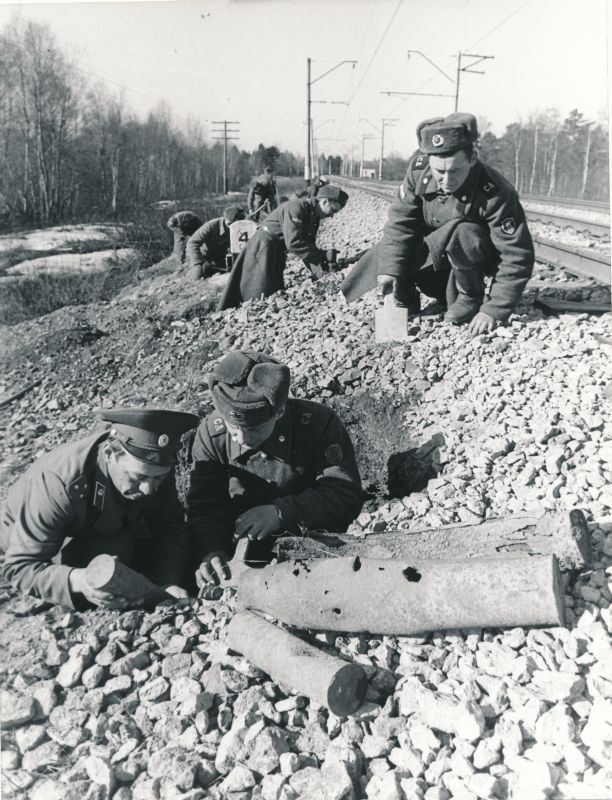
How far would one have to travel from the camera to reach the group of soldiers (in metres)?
2.47

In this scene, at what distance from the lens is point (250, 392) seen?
2.84m

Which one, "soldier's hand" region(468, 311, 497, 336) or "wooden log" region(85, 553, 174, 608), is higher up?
"soldier's hand" region(468, 311, 497, 336)

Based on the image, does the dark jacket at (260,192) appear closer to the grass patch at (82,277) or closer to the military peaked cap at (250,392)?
the grass patch at (82,277)

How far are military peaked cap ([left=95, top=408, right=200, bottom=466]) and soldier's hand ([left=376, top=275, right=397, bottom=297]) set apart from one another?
2843 millimetres

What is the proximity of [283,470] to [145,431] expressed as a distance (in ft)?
3.42

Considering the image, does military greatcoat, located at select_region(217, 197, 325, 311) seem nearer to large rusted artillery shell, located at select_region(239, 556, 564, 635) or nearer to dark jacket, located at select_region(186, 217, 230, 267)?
dark jacket, located at select_region(186, 217, 230, 267)

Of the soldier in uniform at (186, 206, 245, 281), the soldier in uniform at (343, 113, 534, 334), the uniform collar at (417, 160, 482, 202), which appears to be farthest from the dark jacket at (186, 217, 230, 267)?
the uniform collar at (417, 160, 482, 202)

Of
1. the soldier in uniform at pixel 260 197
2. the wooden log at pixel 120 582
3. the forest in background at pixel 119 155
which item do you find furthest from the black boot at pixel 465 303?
the forest in background at pixel 119 155

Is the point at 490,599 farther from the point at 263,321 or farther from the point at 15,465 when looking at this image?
the point at 263,321

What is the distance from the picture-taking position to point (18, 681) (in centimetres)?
219

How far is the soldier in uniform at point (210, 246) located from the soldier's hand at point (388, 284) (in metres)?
4.84

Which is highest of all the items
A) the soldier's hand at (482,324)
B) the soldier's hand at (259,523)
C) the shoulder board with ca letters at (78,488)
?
the soldier's hand at (482,324)

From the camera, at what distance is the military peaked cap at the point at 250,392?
283 cm

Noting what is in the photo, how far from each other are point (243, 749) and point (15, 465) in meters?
3.50
